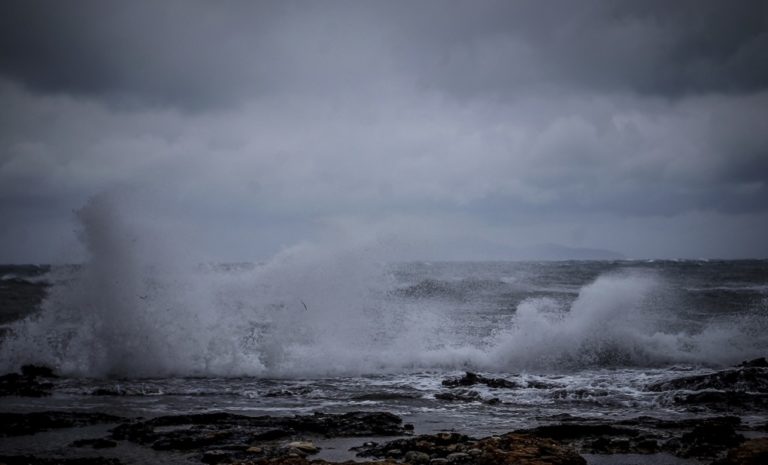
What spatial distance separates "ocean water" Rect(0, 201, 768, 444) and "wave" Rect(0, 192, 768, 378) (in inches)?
1.6

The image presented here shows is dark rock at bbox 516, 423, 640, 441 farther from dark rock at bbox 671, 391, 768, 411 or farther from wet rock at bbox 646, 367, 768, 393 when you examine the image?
wet rock at bbox 646, 367, 768, 393

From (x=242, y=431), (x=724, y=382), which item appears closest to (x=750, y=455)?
(x=724, y=382)

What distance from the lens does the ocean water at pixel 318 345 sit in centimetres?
992

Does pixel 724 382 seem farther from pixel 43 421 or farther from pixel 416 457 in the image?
pixel 43 421

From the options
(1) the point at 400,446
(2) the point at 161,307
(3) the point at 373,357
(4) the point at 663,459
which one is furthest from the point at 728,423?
(2) the point at 161,307

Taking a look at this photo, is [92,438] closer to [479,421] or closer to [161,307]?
[479,421]

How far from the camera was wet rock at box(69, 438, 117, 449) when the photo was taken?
7.00 metres

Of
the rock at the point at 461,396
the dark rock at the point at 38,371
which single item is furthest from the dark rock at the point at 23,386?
the rock at the point at 461,396

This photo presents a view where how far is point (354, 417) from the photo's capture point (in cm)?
821

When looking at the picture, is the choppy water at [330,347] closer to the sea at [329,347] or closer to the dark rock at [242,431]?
the sea at [329,347]

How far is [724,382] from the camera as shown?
1025 cm

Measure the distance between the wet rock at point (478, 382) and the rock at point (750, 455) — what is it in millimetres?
5642

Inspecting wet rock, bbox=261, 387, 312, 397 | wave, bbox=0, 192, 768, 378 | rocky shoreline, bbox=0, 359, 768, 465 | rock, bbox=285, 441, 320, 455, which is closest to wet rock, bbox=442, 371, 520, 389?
wave, bbox=0, 192, 768, 378

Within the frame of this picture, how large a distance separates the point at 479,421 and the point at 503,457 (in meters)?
2.84
